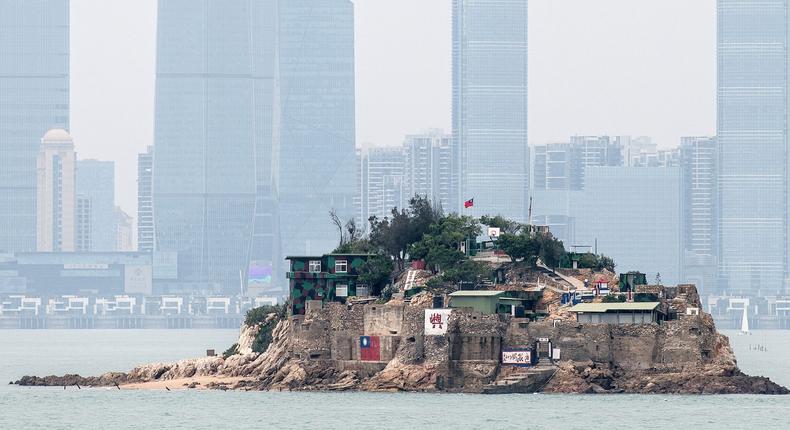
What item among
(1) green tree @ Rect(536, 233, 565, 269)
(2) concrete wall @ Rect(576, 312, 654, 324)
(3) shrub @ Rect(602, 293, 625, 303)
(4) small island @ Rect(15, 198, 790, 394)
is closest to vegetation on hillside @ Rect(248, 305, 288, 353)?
(4) small island @ Rect(15, 198, 790, 394)

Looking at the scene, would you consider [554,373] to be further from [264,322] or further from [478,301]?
[264,322]

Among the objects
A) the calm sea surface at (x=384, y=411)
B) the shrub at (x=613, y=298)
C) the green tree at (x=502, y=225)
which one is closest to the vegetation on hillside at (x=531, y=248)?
the green tree at (x=502, y=225)

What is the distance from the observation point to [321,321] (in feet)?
383

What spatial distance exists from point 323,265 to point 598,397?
20.9 metres

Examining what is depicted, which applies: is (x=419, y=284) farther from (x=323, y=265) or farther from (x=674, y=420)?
(x=674, y=420)

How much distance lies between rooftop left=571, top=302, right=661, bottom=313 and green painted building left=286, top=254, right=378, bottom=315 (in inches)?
579

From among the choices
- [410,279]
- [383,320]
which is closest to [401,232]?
[410,279]

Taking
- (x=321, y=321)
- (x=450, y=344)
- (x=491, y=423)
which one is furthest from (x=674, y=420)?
(x=321, y=321)

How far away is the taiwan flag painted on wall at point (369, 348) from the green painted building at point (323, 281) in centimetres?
719

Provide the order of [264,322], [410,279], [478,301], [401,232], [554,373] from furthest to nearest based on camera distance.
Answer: [264,322], [401,232], [410,279], [478,301], [554,373]

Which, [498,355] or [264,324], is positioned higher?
[264,324]

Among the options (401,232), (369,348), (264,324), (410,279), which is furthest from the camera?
(264,324)

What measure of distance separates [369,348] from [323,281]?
29.2 ft

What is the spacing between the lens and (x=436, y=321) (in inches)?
4395
